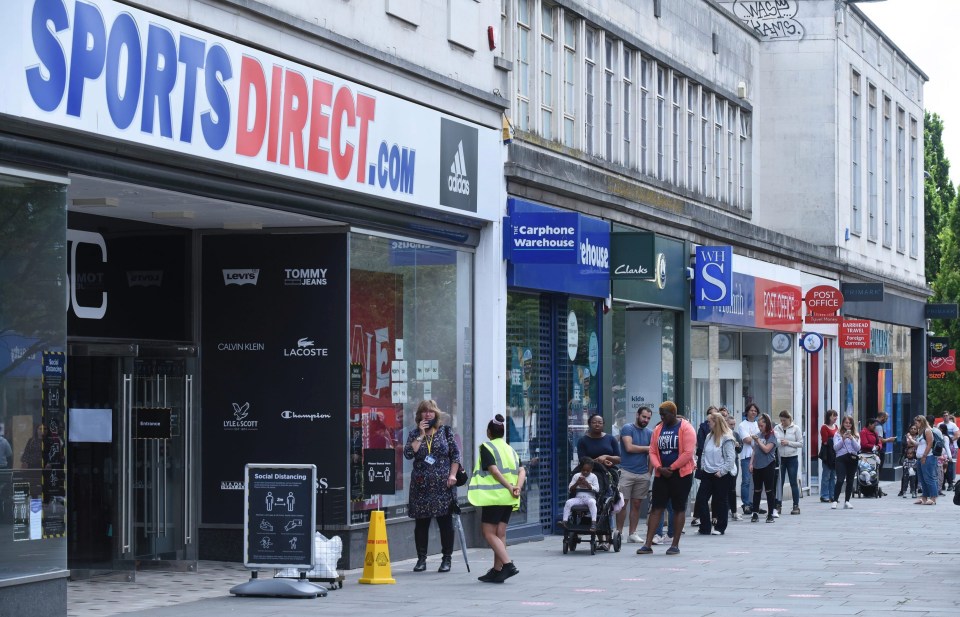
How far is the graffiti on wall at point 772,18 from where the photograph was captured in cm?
3875

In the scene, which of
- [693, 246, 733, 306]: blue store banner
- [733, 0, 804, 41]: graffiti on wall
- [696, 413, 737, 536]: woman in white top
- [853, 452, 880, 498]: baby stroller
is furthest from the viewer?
[733, 0, 804, 41]: graffiti on wall

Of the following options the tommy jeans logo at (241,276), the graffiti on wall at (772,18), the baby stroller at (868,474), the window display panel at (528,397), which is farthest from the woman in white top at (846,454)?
the tommy jeans logo at (241,276)

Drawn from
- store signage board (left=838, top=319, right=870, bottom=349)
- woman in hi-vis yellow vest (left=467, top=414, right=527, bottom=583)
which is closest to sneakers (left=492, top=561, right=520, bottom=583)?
woman in hi-vis yellow vest (left=467, top=414, right=527, bottom=583)

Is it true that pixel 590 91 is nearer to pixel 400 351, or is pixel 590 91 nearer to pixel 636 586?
pixel 400 351

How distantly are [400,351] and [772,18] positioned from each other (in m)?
22.7

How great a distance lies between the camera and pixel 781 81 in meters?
39.1

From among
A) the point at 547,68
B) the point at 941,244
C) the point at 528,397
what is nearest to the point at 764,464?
the point at 528,397

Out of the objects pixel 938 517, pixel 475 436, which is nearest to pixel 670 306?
pixel 938 517

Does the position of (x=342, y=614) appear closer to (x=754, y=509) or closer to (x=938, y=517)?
(x=754, y=509)

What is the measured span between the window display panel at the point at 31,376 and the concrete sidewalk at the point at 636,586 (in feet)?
3.48

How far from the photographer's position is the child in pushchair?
20.3 m

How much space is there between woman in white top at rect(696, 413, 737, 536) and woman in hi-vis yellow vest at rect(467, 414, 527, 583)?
7289mm

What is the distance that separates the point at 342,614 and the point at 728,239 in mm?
19303

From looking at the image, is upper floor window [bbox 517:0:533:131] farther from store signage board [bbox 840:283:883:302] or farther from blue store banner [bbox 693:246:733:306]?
store signage board [bbox 840:283:883:302]
